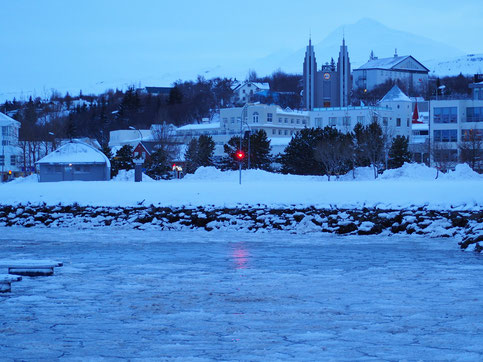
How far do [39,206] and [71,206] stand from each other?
1.77 meters

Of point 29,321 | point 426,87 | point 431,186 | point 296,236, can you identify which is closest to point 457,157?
point 431,186

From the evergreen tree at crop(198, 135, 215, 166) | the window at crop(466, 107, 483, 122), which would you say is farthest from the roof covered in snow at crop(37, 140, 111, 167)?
the window at crop(466, 107, 483, 122)

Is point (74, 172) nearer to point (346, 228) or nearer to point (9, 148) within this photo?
point (9, 148)

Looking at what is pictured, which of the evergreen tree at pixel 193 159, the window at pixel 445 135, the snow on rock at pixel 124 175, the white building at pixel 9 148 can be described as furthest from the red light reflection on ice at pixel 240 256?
the white building at pixel 9 148

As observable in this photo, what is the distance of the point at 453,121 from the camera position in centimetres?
7838

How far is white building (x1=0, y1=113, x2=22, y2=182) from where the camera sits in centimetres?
8956

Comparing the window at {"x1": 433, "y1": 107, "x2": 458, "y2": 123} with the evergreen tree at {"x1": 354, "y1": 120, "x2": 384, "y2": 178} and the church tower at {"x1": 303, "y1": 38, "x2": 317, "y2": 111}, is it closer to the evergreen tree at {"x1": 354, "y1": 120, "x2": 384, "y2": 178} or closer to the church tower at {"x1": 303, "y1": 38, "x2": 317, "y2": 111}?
the evergreen tree at {"x1": 354, "y1": 120, "x2": 384, "y2": 178}

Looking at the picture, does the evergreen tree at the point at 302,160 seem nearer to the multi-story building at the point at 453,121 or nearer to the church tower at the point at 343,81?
the multi-story building at the point at 453,121

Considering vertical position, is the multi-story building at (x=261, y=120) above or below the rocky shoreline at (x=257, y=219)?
above

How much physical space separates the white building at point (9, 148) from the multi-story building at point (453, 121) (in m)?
47.5

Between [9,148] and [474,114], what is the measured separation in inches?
2110

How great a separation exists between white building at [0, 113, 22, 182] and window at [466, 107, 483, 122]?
50.9 metres

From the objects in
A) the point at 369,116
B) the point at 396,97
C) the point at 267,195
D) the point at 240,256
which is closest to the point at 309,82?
the point at 396,97

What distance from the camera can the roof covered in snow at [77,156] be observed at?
61.0 meters
